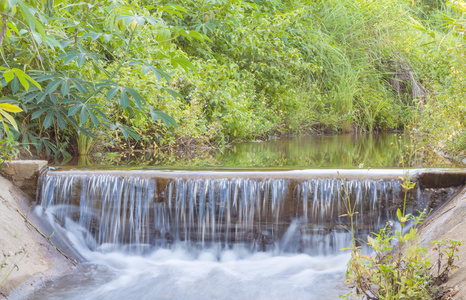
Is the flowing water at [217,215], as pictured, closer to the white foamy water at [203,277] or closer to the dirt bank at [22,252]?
the white foamy water at [203,277]

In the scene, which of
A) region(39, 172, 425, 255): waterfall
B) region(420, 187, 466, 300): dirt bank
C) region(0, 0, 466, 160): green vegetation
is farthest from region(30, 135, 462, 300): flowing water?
region(0, 0, 466, 160): green vegetation

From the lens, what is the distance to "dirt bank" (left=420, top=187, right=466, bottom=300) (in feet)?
8.21

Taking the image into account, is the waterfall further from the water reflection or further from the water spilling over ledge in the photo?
the water reflection

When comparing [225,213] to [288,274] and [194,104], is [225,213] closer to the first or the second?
[288,274]

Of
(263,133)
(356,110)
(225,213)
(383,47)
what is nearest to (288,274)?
(225,213)

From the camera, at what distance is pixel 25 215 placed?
4078mm

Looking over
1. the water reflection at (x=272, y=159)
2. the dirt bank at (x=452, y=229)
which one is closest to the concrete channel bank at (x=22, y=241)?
the water reflection at (x=272, y=159)

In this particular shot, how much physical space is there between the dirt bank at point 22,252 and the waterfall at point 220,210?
0.34 metres

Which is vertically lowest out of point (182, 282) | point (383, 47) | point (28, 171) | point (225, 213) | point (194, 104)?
point (182, 282)

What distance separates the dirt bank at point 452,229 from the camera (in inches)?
98.6

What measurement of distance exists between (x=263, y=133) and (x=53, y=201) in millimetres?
6824

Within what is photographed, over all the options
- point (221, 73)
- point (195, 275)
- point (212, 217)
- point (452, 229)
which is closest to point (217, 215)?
point (212, 217)

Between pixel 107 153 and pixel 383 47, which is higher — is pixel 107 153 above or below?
below

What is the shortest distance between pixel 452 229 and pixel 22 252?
3.00 meters
